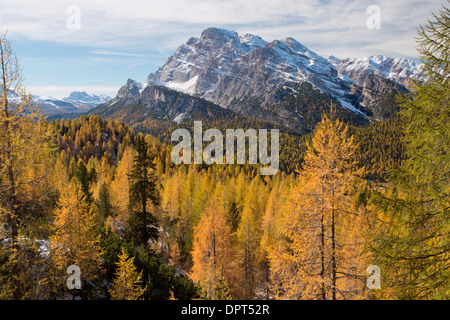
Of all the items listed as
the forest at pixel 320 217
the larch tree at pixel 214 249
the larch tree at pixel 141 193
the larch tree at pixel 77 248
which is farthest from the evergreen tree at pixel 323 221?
the larch tree at pixel 141 193

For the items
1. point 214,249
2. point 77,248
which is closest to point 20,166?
point 77,248

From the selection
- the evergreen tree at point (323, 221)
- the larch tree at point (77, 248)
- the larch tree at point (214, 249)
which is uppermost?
the evergreen tree at point (323, 221)

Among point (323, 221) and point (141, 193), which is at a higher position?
point (323, 221)

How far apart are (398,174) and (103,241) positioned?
66.0 ft

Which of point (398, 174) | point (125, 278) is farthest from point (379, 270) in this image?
point (125, 278)

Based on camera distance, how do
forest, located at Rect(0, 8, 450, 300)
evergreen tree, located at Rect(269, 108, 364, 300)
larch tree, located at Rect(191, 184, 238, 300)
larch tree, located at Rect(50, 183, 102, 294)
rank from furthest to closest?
1. larch tree, located at Rect(191, 184, 238, 300)
2. larch tree, located at Rect(50, 183, 102, 294)
3. evergreen tree, located at Rect(269, 108, 364, 300)
4. forest, located at Rect(0, 8, 450, 300)

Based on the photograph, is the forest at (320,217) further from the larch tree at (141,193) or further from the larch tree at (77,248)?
the larch tree at (141,193)

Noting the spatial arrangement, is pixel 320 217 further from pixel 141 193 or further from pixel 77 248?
pixel 141 193

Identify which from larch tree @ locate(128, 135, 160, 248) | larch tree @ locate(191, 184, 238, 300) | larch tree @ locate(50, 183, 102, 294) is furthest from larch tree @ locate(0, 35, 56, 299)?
larch tree @ locate(191, 184, 238, 300)

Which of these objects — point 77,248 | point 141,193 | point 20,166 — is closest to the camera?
point 20,166

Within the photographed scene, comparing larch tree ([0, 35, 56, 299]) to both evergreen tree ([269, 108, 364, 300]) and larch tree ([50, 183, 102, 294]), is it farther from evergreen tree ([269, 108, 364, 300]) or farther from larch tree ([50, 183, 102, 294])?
evergreen tree ([269, 108, 364, 300])

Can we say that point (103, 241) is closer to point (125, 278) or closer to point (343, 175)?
point (125, 278)

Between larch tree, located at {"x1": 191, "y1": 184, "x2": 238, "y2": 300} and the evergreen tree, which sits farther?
larch tree, located at {"x1": 191, "y1": 184, "x2": 238, "y2": 300}
